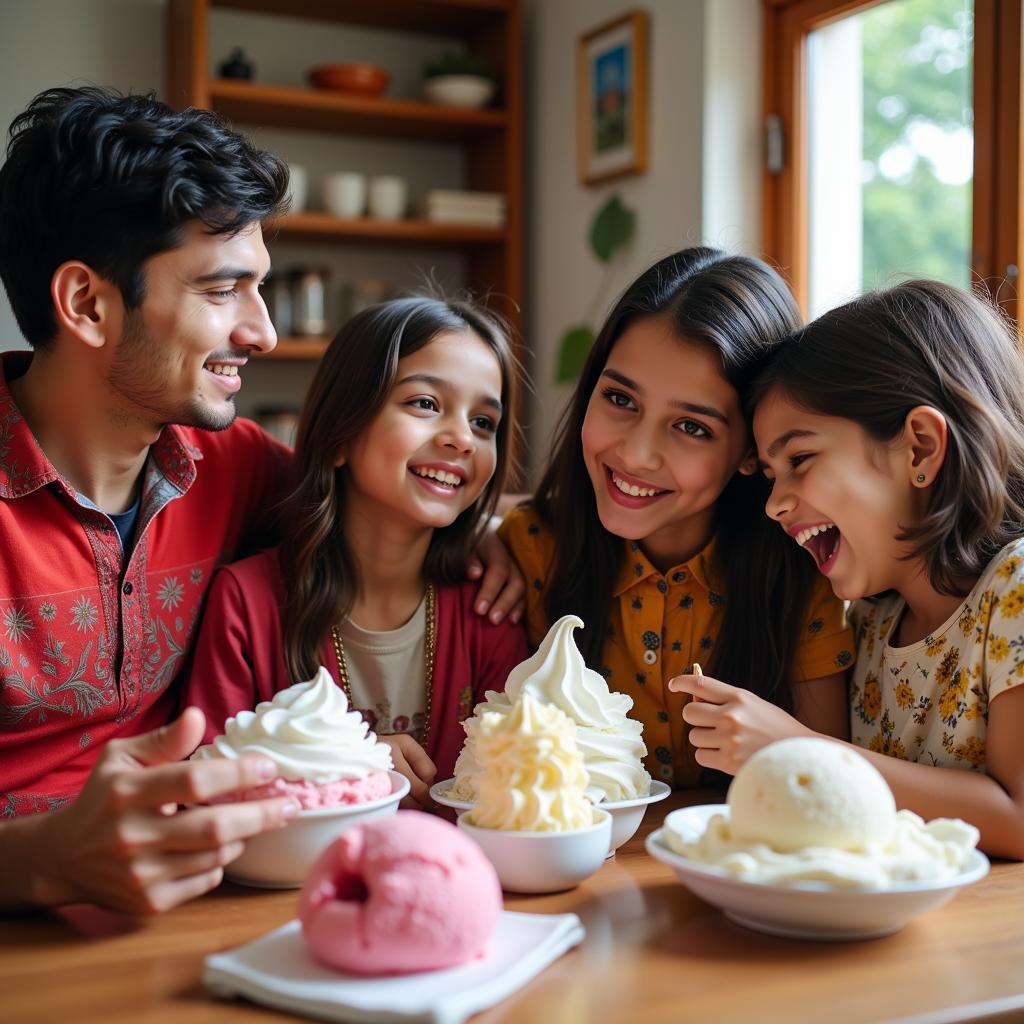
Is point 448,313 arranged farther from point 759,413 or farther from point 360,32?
point 360,32

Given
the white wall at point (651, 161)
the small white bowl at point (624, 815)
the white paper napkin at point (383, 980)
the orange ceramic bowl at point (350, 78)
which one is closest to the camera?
the white paper napkin at point (383, 980)

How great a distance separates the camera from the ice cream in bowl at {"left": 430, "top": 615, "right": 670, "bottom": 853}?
129 centimetres

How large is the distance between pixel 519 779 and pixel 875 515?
0.68 m

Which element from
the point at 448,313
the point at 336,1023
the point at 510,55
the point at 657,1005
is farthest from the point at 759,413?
the point at 510,55

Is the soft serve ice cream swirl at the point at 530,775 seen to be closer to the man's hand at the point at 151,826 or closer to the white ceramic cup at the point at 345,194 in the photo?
the man's hand at the point at 151,826

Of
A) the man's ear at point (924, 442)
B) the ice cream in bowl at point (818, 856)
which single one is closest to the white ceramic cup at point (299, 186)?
the man's ear at point (924, 442)

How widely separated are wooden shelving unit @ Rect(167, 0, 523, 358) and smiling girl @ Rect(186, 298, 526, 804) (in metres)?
2.29

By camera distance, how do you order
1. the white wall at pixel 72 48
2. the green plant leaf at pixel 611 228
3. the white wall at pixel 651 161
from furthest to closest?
the white wall at pixel 72 48 < the green plant leaf at pixel 611 228 < the white wall at pixel 651 161

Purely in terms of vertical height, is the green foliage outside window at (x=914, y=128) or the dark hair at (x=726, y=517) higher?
the green foliage outside window at (x=914, y=128)

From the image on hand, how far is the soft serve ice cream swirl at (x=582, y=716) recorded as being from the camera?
130cm

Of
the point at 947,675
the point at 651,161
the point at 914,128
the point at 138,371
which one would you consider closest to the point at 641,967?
the point at 947,675

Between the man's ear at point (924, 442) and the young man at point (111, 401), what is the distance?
93 centimetres

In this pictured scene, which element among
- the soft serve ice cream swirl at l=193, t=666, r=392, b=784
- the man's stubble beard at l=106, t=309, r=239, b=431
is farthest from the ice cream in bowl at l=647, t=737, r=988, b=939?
the man's stubble beard at l=106, t=309, r=239, b=431

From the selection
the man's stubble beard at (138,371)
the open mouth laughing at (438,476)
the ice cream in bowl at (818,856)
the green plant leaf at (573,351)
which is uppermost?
the green plant leaf at (573,351)
